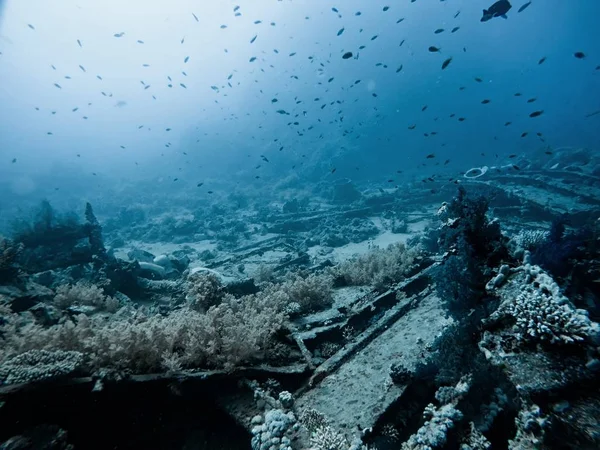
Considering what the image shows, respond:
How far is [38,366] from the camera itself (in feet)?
10.8

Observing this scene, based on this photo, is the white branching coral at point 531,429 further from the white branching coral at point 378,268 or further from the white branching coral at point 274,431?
the white branching coral at point 378,268

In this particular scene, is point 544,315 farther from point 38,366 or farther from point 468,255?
point 38,366

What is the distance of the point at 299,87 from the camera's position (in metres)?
170

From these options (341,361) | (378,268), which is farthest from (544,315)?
(378,268)

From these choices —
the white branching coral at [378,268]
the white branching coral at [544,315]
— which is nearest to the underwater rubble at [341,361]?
the white branching coral at [544,315]

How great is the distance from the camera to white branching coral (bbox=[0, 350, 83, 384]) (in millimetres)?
3160

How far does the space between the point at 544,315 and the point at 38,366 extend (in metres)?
5.81

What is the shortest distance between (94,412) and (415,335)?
5.41 metres

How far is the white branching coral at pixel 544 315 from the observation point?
8.86 ft

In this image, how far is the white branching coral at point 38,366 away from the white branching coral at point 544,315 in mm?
5354

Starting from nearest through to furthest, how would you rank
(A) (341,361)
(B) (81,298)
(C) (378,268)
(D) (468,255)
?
(D) (468,255)
(A) (341,361)
(B) (81,298)
(C) (378,268)

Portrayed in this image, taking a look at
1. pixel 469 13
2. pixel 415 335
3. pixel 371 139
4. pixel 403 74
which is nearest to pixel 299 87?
pixel 403 74

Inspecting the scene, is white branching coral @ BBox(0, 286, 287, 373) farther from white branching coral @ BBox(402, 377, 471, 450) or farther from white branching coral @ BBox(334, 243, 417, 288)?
white branching coral @ BBox(334, 243, 417, 288)

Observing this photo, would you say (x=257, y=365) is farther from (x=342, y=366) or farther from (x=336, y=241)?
(x=336, y=241)
